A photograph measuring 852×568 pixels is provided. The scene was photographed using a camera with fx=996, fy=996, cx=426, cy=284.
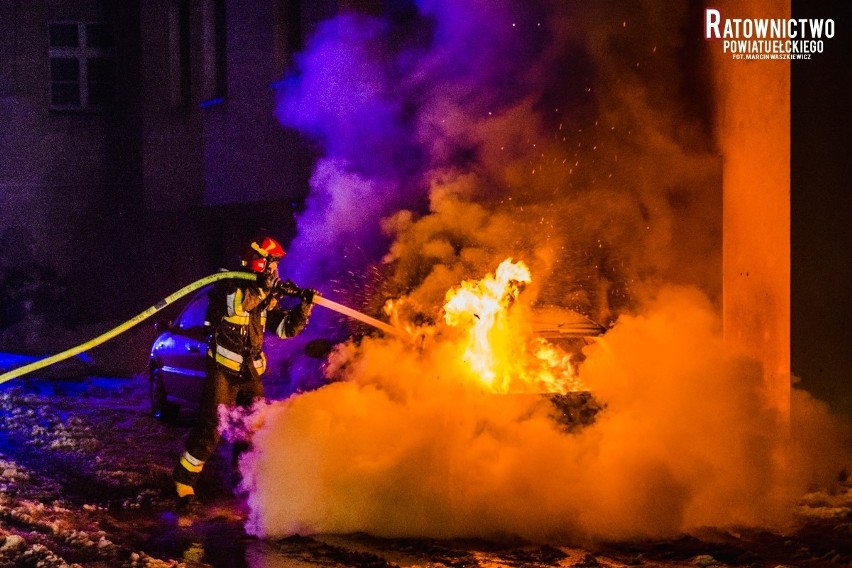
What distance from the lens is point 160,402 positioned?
1093 cm

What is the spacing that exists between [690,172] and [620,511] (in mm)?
4403

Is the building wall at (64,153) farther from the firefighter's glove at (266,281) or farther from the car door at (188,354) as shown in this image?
the firefighter's glove at (266,281)

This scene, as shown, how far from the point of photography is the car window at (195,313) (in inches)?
399

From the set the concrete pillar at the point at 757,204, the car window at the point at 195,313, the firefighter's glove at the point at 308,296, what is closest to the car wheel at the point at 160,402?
the car window at the point at 195,313

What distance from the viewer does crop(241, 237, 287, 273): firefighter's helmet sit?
7512 millimetres

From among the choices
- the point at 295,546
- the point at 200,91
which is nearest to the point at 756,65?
the point at 295,546

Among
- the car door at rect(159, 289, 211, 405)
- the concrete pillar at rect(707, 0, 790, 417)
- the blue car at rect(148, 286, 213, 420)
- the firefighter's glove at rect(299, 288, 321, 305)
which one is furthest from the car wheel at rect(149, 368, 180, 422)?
the concrete pillar at rect(707, 0, 790, 417)

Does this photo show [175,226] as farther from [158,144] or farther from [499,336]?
[499,336]

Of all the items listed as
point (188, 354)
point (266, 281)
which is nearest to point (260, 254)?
point (266, 281)

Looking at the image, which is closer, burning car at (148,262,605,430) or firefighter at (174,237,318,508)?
burning car at (148,262,605,430)

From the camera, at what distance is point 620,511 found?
665 centimetres

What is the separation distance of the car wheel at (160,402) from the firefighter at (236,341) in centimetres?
356

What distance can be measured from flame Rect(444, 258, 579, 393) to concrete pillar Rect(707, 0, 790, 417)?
241 cm

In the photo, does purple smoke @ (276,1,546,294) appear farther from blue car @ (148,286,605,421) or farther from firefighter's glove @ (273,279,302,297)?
firefighter's glove @ (273,279,302,297)
